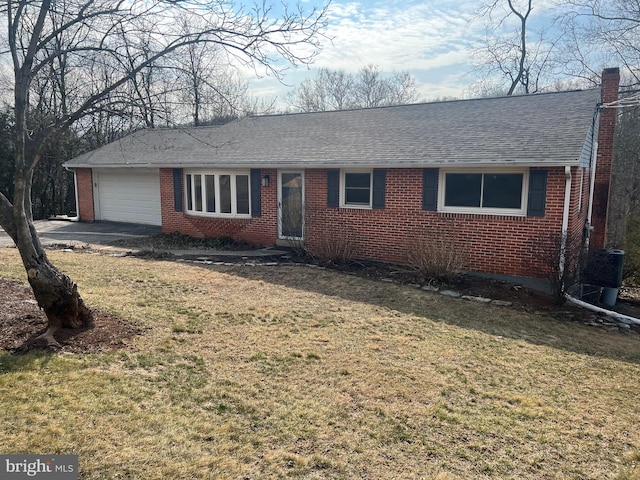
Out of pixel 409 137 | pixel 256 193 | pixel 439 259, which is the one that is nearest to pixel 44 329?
pixel 439 259

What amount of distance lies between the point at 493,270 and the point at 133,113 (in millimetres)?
7491

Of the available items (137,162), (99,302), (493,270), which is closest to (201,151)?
(137,162)

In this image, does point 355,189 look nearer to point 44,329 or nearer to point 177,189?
point 177,189

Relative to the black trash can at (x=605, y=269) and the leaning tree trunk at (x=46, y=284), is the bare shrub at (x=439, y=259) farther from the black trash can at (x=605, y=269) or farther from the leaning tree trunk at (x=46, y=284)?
the leaning tree trunk at (x=46, y=284)

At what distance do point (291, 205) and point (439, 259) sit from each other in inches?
179

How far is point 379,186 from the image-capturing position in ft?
34.8

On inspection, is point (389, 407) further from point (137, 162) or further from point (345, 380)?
point (137, 162)

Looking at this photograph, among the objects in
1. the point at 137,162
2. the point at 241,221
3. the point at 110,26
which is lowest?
the point at 241,221

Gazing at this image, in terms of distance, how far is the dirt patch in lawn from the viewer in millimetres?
4719

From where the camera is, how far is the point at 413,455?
317 centimetres

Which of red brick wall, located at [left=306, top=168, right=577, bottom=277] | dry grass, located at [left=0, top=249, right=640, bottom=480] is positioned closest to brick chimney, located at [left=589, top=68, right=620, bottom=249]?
red brick wall, located at [left=306, top=168, right=577, bottom=277]

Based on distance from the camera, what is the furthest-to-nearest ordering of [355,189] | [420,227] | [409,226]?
[355,189], [409,226], [420,227]

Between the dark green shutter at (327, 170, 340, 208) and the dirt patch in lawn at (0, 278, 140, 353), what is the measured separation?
6489 millimetres

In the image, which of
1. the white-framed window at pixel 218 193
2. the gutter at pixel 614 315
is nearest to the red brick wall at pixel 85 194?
the white-framed window at pixel 218 193
